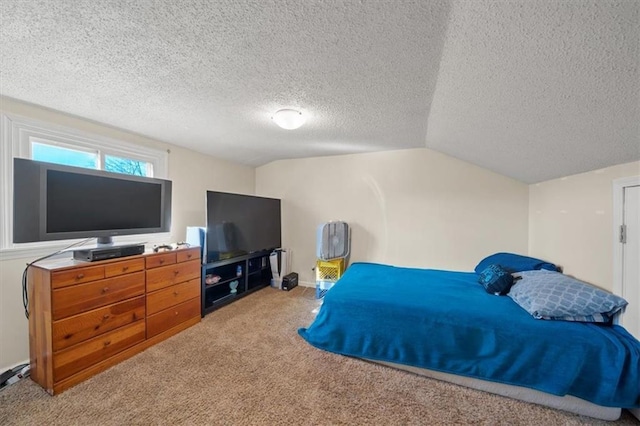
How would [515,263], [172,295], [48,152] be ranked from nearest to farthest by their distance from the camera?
[48,152] → [172,295] → [515,263]

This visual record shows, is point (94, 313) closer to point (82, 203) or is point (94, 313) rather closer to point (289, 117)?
point (82, 203)

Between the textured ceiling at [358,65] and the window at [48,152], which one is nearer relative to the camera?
the textured ceiling at [358,65]

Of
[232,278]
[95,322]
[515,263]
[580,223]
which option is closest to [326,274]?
[232,278]

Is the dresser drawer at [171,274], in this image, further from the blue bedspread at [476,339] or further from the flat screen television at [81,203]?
the blue bedspread at [476,339]

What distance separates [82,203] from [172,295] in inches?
44.6

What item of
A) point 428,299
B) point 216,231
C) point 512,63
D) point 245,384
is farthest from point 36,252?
point 512,63

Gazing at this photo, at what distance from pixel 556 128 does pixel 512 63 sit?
789 mm

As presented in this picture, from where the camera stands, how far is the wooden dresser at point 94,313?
169 cm

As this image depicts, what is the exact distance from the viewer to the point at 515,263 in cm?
261

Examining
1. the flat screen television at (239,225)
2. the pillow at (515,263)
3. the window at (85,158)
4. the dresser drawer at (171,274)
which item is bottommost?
the dresser drawer at (171,274)

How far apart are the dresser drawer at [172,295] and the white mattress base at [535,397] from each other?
7.70 feet

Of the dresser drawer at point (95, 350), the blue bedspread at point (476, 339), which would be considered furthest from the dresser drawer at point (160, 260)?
the blue bedspread at point (476, 339)

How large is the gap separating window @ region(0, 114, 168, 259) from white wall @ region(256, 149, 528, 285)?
2.15 metres

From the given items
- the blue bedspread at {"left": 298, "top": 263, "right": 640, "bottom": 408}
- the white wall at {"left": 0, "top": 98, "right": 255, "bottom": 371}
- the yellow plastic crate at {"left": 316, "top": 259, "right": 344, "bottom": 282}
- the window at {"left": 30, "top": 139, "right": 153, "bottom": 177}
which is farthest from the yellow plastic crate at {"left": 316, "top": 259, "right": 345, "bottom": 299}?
the window at {"left": 30, "top": 139, "right": 153, "bottom": 177}
